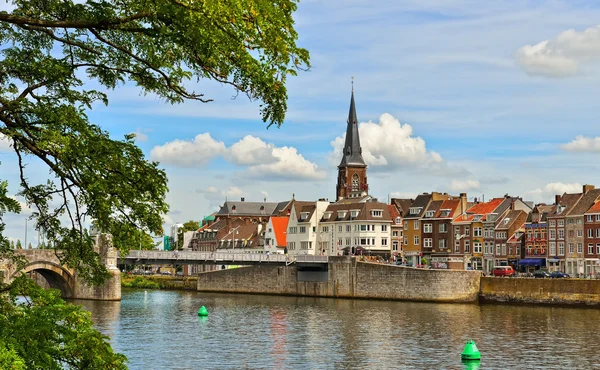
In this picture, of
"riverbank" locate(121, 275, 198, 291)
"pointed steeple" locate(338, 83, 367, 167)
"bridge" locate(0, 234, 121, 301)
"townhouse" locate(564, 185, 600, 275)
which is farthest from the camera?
"pointed steeple" locate(338, 83, 367, 167)

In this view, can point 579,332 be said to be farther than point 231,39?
Yes

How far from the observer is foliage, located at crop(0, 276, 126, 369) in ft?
45.7

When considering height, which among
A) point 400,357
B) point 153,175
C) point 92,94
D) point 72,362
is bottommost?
point 400,357

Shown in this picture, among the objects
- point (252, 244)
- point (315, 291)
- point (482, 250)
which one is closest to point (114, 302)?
point (315, 291)

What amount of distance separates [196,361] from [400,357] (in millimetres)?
10985

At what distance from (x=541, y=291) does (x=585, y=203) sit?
2581 cm

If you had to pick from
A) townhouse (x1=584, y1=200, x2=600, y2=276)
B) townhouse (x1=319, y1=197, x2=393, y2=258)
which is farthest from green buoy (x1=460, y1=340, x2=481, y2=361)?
townhouse (x1=319, y1=197, x2=393, y2=258)

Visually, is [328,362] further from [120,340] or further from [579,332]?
[579,332]

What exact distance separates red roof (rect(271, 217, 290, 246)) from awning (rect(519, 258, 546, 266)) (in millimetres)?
45550

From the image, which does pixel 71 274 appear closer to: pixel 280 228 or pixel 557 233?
pixel 557 233

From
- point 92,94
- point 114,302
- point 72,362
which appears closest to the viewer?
point 72,362

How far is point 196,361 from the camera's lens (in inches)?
1779

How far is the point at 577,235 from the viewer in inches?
4341

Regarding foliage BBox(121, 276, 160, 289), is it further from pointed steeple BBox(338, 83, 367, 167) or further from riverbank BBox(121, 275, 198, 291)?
pointed steeple BBox(338, 83, 367, 167)
